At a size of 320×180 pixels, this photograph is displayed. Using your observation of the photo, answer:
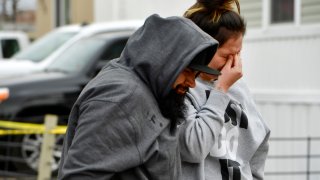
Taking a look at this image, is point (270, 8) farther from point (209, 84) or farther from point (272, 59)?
point (209, 84)

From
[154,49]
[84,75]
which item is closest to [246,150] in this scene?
[154,49]

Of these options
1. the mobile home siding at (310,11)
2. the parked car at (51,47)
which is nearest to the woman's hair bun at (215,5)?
the mobile home siding at (310,11)

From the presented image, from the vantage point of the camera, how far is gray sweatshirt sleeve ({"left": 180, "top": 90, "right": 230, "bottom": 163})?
2.35m

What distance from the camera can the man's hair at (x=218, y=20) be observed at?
2594 mm

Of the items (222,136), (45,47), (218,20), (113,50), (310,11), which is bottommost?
(45,47)

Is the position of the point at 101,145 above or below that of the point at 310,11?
above

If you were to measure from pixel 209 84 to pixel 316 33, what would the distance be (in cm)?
577

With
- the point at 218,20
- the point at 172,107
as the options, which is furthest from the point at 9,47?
the point at 172,107

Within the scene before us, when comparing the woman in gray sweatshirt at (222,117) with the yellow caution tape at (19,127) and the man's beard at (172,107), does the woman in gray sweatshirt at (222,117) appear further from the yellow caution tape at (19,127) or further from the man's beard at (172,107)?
the yellow caution tape at (19,127)

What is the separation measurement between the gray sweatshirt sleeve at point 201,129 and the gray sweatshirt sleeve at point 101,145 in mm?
319

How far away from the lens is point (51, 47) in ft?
38.4

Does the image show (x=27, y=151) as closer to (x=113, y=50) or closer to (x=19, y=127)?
(x=19, y=127)

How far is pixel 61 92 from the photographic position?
29.7 ft

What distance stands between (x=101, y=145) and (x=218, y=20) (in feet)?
2.54
